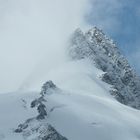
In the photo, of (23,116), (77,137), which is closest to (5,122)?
(23,116)

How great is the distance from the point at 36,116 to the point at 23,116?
3.02 m

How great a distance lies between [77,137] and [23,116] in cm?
1352

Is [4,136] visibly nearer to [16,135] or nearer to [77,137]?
[16,135]

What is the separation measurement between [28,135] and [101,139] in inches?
727

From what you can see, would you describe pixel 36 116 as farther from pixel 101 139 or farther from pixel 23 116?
pixel 101 139

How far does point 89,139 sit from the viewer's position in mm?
198250

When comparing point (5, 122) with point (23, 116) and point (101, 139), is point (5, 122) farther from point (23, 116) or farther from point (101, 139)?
point (101, 139)

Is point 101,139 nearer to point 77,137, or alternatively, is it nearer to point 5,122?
point 77,137

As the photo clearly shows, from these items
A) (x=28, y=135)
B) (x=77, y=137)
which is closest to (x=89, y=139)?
(x=77, y=137)

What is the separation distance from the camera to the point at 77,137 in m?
198

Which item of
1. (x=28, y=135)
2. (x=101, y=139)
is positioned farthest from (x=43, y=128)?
(x=101, y=139)

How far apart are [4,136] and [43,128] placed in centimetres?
890

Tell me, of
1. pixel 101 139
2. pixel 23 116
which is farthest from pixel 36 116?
pixel 101 139

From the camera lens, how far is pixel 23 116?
655 feet
